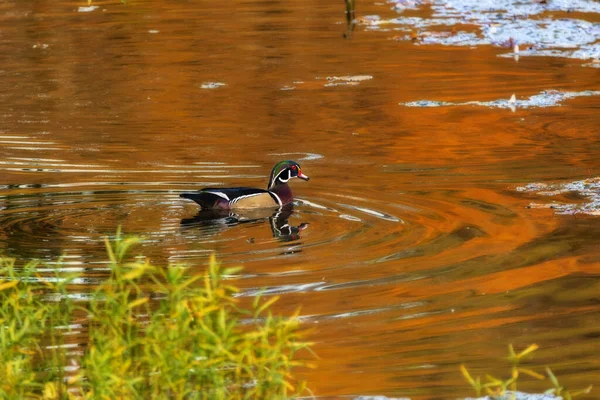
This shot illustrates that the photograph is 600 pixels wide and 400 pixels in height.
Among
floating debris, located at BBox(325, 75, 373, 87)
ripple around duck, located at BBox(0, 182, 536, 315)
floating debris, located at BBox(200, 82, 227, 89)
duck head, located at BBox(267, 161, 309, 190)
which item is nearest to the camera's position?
ripple around duck, located at BBox(0, 182, 536, 315)

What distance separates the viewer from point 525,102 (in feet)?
50.8

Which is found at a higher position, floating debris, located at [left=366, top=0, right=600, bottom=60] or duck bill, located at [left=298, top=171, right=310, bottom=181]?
duck bill, located at [left=298, top=171, right=310, bottom=181]

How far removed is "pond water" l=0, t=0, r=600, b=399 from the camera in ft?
25.5

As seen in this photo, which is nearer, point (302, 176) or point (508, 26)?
point (302, 176)

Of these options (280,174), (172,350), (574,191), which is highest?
(172,350)

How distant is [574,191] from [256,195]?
2773 mm

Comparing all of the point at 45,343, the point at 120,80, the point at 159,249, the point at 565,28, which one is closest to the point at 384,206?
the point at 159,249

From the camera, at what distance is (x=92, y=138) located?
14211 millimetres

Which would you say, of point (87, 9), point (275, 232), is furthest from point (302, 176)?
point (87, 9)

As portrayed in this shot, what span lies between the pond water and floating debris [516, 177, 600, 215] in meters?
0.07

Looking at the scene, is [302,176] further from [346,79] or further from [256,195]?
[346,79]

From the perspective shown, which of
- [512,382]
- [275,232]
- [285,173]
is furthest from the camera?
[285,173]

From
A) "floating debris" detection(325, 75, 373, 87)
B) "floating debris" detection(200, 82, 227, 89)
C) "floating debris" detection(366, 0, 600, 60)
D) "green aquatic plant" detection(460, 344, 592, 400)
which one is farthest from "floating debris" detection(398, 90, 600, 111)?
"green aquatic plant" detection(460, 344, 592, 400)

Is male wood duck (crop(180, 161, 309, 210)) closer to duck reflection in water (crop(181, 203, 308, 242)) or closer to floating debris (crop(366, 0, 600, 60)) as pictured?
duck reflection in water (crop(181, 203, 308, 242))
